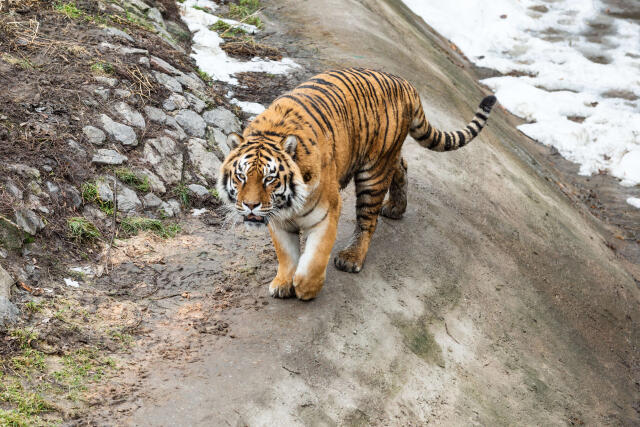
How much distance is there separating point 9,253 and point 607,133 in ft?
33.3

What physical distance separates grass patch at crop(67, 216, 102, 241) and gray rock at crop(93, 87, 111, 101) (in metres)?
1.56

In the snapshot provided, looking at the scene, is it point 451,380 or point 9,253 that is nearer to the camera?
point 9,253

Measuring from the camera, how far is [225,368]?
3715mm

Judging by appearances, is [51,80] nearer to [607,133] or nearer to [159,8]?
[159,8]

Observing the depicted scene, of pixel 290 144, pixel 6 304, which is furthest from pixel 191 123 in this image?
pixel 6 304

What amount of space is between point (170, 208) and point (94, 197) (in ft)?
2.13

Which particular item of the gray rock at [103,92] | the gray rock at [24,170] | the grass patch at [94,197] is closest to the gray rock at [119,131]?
the gray rock at [103,92]

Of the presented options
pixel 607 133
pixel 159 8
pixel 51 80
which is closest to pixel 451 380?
pixel 51 80

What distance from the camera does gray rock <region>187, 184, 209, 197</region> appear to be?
5.68 metres

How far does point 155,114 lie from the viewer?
19.9 ft

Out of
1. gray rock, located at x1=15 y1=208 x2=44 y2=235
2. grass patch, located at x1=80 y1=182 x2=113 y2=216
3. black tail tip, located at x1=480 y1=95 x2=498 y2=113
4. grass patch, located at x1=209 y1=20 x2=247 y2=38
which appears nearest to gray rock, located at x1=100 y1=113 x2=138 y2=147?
grass patch, located at x1=80 y1=182 x2=113 y2=216

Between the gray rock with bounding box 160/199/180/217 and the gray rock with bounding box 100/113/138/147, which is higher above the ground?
the gray rock with bounding box 100/113/138/147

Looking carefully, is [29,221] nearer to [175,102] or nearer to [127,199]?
[127,199]

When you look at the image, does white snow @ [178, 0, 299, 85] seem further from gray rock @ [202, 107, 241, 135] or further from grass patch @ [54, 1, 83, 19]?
grass patch @ [54, 1, 83, 19]
